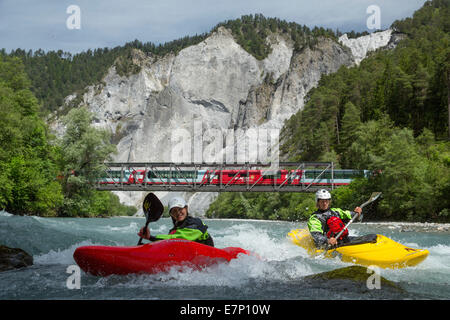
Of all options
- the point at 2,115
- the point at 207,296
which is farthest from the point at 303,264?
the point at 2,115

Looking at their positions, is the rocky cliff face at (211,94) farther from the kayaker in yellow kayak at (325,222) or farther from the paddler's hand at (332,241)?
the paddler's hand at (332,241)

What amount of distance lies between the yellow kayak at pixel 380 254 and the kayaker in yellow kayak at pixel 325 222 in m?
0.27

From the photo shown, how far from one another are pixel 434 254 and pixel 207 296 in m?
7.65

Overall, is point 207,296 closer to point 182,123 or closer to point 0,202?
point 0,202

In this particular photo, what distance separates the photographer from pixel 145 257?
6.39m

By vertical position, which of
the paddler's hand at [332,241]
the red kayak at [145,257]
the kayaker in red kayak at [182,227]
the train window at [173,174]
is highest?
the kayaker in red kayak at [182,227]

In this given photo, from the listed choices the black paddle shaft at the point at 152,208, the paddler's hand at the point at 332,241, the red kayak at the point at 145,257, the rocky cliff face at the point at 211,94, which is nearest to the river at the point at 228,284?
the red kayak at the point at 145,257

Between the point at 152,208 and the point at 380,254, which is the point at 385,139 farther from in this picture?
the point at 152,208

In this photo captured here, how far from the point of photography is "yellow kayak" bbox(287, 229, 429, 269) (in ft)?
25.7

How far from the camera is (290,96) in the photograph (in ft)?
325

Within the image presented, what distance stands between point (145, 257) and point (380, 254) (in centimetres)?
428

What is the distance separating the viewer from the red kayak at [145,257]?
6391 millimetres

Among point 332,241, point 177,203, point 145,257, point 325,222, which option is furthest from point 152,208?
point 325,222

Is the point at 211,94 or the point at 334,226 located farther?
the point at 211,94
